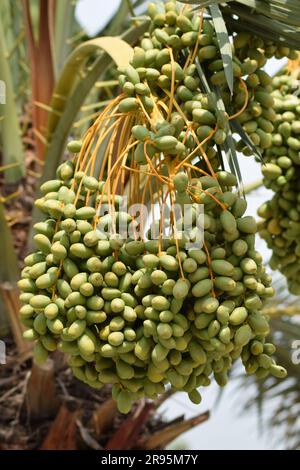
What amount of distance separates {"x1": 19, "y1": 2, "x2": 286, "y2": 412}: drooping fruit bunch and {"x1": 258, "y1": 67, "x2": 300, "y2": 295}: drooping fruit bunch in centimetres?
38

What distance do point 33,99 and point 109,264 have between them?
1.23 meters

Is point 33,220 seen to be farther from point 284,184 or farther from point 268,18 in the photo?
point 268,18

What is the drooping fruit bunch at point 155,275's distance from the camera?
135 centimetres

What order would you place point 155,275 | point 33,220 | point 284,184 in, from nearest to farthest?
point 155,275 < point 284,184 < point 33,220

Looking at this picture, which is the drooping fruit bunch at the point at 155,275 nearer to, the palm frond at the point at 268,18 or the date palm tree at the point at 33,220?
the palm frond at the point at 268,18

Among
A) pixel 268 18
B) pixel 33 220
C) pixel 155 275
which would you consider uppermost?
pixel 268 18

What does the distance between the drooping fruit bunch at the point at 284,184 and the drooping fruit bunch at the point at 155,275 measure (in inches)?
14.8

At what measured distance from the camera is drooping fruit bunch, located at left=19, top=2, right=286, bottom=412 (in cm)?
135

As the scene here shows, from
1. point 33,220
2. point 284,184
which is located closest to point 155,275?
point 284,184

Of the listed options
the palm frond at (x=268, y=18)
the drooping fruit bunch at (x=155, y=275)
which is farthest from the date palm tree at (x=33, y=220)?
the drooping fruit bunch at (x=155, y=275)

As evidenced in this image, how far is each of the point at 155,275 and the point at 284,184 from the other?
1.97 feet

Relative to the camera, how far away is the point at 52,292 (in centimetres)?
142

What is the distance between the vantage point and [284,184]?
1.84 metres

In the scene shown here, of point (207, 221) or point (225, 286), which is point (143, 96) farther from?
point (225, 286)
